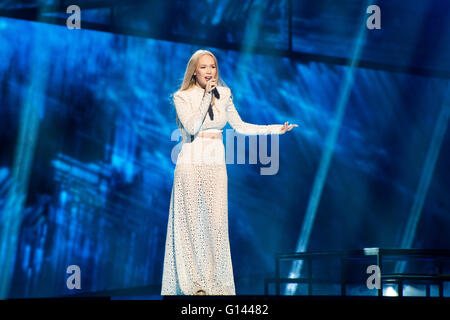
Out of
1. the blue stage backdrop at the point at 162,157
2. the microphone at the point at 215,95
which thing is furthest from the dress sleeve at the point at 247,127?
the blue stage backdrop at the point at 162,157

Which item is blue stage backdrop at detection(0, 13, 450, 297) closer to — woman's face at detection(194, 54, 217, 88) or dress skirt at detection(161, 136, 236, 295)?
dress skirt at detection(161, 136, 236, 295)

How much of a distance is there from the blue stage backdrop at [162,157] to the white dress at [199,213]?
237cm

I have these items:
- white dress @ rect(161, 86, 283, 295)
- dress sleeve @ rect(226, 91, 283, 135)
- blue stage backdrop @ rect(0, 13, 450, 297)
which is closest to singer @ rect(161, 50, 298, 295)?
white dress @ rect(161, 86, 283, 295)

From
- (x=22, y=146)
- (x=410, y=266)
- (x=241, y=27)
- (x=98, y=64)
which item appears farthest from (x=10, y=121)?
(x=410, y=266)

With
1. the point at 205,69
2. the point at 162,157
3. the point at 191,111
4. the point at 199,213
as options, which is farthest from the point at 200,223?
the point at 162,157

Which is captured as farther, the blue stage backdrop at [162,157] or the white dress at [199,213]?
the blue stage backdrop at [162,157]

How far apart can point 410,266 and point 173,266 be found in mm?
3969

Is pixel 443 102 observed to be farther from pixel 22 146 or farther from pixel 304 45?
pixel 22 146

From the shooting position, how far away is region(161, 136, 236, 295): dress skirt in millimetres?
3279

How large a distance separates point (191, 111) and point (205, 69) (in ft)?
0.79

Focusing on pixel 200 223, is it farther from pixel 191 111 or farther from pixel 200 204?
pixel 191 111

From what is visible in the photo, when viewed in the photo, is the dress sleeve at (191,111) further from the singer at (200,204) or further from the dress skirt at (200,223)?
the dress skirt at (200,223)

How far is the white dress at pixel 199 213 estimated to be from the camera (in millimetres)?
3279

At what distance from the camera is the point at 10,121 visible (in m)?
5.29
